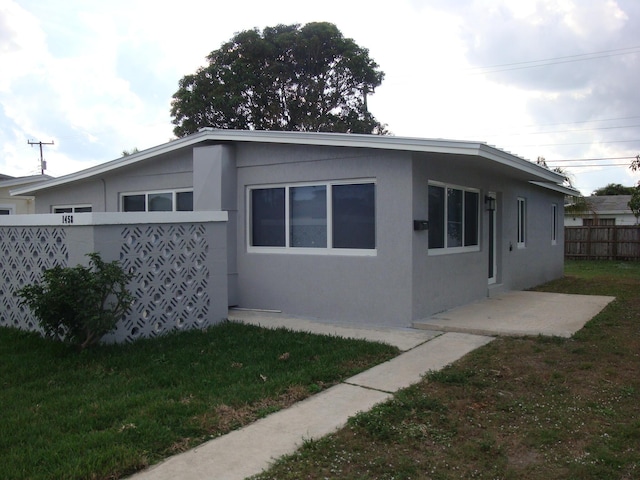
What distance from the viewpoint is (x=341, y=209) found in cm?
912

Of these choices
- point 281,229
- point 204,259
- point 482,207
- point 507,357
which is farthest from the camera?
point 482,207

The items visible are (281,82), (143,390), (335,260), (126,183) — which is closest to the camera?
(143,390)

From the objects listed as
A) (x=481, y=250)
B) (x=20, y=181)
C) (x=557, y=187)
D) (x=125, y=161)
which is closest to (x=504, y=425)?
(x=481, y=250)

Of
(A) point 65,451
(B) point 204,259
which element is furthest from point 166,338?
(A) point 65,451

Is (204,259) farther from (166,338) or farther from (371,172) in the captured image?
(371,172)

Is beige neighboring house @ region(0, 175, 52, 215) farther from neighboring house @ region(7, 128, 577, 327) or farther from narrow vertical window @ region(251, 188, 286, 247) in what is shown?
narrow vertical window @ region(251, 188, 286, 247)

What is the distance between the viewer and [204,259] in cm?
831

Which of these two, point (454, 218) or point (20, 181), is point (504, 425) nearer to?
point (454, 218)

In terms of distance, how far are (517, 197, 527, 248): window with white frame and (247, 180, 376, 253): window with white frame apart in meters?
6.52

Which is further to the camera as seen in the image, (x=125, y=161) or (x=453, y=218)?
(x=125, y=161)

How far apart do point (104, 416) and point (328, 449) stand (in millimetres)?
1988

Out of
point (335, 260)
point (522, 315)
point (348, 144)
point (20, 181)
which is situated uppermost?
point (20, 181)

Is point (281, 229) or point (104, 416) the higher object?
point (281, 229)

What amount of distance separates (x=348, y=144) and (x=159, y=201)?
5.06 m
